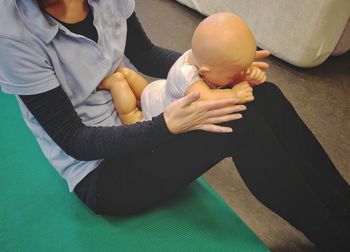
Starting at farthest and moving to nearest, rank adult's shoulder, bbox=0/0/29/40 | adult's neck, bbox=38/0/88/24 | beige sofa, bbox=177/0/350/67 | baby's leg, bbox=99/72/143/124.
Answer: beige sofa, bbox=177/0/350/67 < baby's leg, bbox=99/72/143/124 < adult's neck, bbox=38/0/88/24 < adult's shoulder, bbox=0/0/29/40

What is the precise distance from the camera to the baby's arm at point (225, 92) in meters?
0.87

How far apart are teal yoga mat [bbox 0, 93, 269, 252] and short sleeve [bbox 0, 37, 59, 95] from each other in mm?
388

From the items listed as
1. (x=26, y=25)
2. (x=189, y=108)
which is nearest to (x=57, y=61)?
(x=26, y=25)

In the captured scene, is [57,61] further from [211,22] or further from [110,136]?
[211,22]

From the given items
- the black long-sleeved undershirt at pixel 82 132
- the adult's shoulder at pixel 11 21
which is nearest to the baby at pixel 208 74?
the black long-sleeved undershirt at pixel 82 132

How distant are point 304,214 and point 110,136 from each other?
0.50 metres

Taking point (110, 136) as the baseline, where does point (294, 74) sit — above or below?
below

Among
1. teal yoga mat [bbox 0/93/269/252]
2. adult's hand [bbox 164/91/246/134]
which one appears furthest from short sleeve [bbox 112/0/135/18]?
teal yoga mat [bbox 0/93/269/252]

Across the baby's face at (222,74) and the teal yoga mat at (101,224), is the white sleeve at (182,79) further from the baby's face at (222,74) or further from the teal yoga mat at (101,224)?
the teal yoga mat at (101,224)

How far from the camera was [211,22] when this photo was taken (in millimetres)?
840

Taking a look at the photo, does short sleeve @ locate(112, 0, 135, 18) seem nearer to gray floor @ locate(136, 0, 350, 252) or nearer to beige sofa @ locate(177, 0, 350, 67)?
gray floor @ locate(136, 0, 350, 252)

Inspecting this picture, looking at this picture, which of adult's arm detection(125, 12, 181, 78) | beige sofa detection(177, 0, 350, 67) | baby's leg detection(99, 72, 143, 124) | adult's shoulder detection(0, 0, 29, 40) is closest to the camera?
adult's shoulder detection(0, 0, 29, 40)

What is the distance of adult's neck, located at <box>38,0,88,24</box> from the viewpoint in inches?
33.5

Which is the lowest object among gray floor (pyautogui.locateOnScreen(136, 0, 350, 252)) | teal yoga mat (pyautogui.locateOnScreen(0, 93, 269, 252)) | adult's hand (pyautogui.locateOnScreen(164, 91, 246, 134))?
gray floor (pyautogui.locateOnScreen(136, 0, 350, 252))
